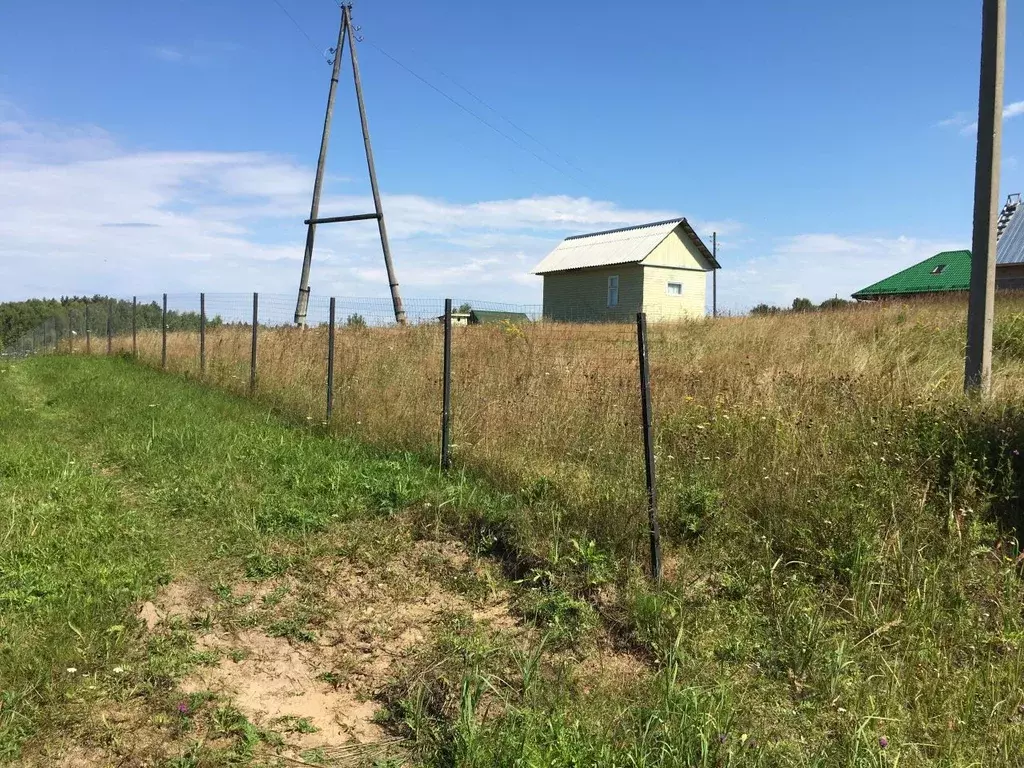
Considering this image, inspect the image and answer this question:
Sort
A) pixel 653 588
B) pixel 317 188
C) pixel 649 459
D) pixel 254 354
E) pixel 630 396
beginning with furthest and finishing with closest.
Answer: pixel 317 188, pixel 254 354, pixel 630 396, pixel 649 459, pixel 653 588

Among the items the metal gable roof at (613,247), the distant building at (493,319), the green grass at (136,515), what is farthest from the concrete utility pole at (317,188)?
the metal gable roof at (613,247)

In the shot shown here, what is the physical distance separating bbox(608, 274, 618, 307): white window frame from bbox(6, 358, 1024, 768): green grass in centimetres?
2074

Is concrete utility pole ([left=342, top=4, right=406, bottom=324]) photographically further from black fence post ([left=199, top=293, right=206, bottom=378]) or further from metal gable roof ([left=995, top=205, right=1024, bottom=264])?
metal gable roof ([left=995, top=205, right=1024, bottom=264])

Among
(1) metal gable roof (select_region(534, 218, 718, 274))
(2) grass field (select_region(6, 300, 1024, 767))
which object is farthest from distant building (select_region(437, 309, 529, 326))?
(2) grass field (select_region(6, 300, 1024, 767))

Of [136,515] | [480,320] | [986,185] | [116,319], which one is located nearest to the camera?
[136,515]

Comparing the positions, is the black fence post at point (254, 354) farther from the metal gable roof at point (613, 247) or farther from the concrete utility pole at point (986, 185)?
the metal gable roof at point (613, 247)

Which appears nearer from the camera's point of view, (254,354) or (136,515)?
(136,515)

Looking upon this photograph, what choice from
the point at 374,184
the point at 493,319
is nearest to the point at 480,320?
the point at 493,319

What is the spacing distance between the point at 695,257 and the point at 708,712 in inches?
1031

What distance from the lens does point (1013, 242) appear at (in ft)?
89.6

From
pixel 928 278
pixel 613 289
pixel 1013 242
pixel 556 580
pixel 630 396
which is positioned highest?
pixel 1013 242

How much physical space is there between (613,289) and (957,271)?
1885 cm

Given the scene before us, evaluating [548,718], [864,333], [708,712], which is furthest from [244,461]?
[864,333]

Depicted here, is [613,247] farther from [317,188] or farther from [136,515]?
[136,515]
